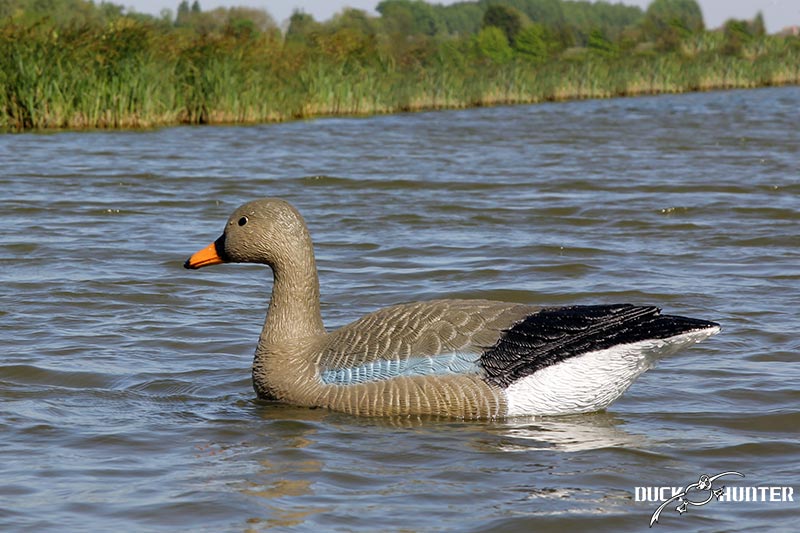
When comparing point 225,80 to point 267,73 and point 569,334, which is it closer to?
point 267,73

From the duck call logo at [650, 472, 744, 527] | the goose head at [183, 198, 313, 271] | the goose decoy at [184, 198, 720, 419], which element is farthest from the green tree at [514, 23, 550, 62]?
the duck call logo at [650, 472, 744, 527]

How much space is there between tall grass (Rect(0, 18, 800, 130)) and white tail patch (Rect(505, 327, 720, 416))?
20368 millimetres

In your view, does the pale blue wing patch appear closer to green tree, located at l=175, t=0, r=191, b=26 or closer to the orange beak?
the orange beak

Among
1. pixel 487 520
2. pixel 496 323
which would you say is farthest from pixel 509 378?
pixel 487 520

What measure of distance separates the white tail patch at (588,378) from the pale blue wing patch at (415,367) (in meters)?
0.27

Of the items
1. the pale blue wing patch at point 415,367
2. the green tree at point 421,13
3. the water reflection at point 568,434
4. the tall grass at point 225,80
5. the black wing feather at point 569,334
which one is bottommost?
the water reflection at point 568,434

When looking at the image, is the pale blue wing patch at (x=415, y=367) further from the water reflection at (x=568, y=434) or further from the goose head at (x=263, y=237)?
the goose head at (x=263, y=237)

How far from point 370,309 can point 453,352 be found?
3396mm

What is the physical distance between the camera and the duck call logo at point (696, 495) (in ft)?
17.4

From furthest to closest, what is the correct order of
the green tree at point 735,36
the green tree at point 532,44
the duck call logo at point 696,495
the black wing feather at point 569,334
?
the green tree at point 532,44 → the green tree at point 735,36 → the black wing feather at point 569,334 → the duck call logo at point 696,495

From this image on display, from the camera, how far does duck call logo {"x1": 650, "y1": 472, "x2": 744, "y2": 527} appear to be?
532cm

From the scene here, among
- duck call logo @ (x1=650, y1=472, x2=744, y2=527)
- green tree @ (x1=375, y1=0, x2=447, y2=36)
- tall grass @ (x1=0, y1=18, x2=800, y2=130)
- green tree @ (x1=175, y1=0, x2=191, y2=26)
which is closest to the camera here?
duck call logo @ (x1=650, y1=472, x2=744, y2=527)

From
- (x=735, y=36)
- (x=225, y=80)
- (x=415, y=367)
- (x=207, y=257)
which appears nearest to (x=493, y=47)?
(x=735, y=36)

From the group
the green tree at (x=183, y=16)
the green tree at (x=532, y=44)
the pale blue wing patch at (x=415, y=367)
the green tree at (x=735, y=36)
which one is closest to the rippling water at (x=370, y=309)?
the pale blue wing patch at (x=415, y=367)
